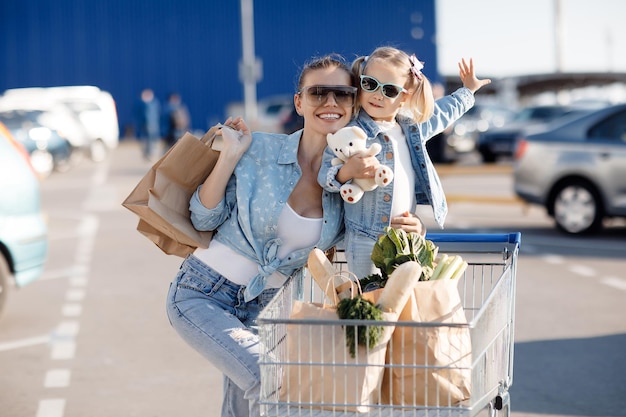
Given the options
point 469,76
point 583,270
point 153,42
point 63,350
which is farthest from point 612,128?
point 153,42

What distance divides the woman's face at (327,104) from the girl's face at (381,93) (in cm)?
7

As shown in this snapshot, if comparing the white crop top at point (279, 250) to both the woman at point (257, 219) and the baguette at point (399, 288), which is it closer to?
the woman at point (257, 219)

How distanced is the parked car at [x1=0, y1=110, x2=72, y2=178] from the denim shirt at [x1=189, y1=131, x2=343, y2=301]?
70.9 feet

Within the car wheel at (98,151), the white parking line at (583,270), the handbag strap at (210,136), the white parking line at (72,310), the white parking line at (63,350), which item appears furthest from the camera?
the car wheel at (98,151)

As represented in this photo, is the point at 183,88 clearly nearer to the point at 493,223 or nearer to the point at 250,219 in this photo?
the point at 493,223

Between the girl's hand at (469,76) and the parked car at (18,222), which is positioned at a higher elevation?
the girl's hand at (469,76)

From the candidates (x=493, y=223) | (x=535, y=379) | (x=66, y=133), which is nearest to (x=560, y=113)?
Answer: (x=66, y=133)

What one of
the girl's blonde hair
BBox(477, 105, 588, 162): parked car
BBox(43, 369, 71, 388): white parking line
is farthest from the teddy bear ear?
BBox(477, 105, 588, 162): parked car

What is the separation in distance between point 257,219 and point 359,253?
1.24 feet

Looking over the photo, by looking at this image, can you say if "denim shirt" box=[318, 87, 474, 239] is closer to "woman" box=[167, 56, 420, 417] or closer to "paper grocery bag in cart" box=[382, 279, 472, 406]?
"woman" box=[167, 56, 420, 417]

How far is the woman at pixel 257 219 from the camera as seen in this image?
3.74m

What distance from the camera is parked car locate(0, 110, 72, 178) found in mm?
25109

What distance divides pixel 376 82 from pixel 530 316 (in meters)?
5.14

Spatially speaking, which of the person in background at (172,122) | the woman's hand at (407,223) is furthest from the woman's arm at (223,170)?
the person in background at (172,122)
